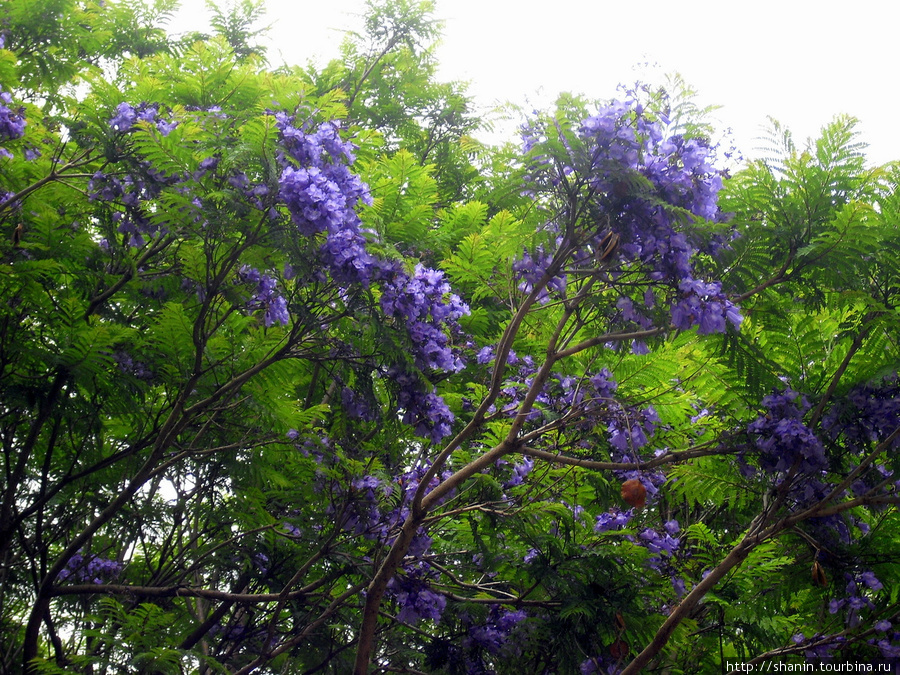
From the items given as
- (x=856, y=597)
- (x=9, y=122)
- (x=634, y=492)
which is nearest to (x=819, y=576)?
(x=856, y=597)

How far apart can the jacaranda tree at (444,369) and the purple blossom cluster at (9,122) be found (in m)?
0.04

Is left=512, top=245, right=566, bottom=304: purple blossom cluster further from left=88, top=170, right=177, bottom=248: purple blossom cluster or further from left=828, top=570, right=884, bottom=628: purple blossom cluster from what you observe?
left=828, top=570, right=884, bottom=628: purple blossom cluster

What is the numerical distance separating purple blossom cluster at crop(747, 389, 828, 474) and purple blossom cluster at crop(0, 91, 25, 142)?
417cm

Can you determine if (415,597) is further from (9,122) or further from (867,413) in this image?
(9,122)

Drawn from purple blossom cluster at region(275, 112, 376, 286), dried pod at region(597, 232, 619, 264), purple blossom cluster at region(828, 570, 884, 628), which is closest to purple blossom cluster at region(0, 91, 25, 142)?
purple blossom cluster at region(275, 112, 376, 286)

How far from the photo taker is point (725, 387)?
13.7ft

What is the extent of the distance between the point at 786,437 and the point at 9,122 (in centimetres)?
435

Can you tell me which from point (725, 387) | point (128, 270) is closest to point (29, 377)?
point (128, 270)

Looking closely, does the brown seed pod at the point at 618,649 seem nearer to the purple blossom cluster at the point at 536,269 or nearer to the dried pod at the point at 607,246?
the purple blossom cluster at the point at 536,269

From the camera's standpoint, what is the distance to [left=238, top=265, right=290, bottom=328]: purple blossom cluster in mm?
4230

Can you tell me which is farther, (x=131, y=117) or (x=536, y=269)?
(x=131, y=117)

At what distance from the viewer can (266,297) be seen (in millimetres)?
4266

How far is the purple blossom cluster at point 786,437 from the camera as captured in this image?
377cm

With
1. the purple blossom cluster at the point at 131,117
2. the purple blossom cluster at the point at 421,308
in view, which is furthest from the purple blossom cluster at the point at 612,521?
the purple blossom cluster at the point at 131,117
